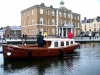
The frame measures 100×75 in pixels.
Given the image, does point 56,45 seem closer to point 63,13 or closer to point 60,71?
point 60,71

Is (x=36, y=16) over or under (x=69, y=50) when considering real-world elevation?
over

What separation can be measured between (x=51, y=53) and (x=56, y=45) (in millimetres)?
1361

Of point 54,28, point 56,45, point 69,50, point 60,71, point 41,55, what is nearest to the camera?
point 60,71

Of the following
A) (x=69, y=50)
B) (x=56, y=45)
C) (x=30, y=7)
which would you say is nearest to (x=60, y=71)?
(x=56, y=45)

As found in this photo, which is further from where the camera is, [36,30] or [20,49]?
[36,30]

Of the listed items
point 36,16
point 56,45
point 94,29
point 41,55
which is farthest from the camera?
point 94,29

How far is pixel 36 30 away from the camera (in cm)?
5150

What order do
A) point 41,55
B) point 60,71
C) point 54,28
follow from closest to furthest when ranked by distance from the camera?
point 60,71, point 41,55, point 54,28

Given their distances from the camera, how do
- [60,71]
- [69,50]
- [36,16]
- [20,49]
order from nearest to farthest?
[60,71]
[20,49]
[69,50]
[36,16]

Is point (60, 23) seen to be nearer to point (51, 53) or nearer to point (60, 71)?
point (51, 53)

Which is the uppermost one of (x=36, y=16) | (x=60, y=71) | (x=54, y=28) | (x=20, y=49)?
(x=36, y=16)

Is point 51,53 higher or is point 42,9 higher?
point 42,9

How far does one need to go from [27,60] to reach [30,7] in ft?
127

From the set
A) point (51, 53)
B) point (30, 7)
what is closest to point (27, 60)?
point (51, 53)
